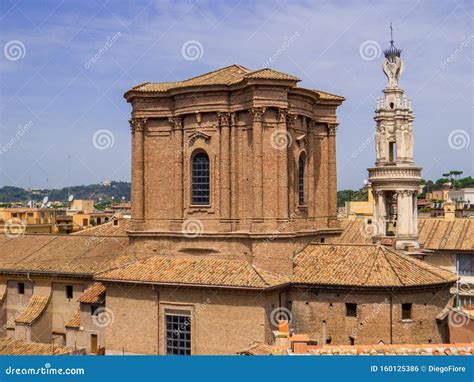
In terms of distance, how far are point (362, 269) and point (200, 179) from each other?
871cm

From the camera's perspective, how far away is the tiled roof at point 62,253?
34.2m

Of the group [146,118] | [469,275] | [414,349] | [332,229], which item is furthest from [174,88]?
[469,275]

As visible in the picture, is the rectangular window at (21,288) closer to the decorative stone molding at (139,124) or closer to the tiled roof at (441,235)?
the decorative stone molding at (139,124)

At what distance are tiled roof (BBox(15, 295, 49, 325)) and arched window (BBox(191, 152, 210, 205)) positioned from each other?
11.2 metres

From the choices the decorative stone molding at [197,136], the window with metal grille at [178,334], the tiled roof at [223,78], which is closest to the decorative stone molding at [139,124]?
the tiled roof at [223,78]

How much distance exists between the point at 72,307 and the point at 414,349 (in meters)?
21.5

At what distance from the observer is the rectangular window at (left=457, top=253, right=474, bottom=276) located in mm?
46250

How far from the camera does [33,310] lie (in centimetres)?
3384

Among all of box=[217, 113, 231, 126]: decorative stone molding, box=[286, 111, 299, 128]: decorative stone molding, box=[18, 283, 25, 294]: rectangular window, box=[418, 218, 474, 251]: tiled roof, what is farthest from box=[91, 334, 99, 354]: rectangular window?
box=[418, 218, 474, 251]: tiled roof

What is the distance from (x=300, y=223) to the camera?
29656mm

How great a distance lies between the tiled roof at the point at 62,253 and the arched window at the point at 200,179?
197 inches

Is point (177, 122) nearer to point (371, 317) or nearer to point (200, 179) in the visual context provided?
point (200, 179)

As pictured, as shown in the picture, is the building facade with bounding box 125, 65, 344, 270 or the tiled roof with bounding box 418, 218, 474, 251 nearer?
the building facade with bounding box 125, 65, 344, 270

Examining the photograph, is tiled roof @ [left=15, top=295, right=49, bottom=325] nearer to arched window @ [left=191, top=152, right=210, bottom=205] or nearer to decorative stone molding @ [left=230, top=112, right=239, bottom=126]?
arched window @ [left=191, top=152, right=210, bottom=205]
